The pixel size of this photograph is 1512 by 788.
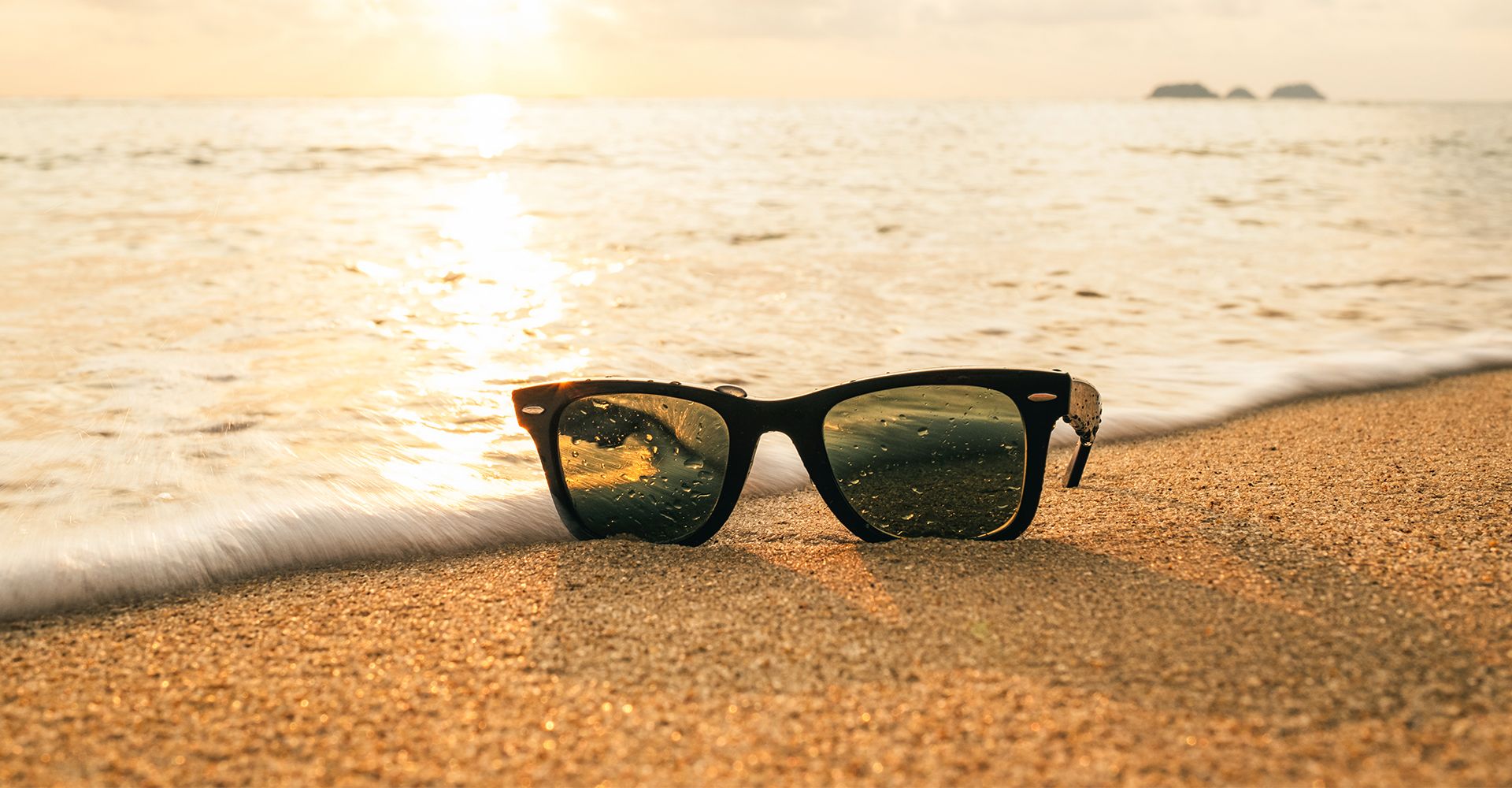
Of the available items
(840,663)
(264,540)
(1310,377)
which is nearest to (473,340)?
(264,540)

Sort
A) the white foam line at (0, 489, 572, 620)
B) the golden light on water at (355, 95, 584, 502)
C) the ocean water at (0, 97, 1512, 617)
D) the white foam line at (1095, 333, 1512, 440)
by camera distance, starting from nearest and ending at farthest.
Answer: the white foam line at (0, 489, 572, 620)
the ocean water at (0, 97, 1512, 617)
the golden light on water at (355, 95, 584, 502)
the white foam line at (1095, 333, 1512, 440)

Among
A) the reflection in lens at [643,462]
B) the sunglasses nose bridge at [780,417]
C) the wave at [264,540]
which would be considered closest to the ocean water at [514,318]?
the wave at [264,540]

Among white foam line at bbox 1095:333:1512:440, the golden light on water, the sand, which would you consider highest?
the golden light on water

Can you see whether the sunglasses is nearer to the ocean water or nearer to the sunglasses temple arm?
the sunglasses temple arm

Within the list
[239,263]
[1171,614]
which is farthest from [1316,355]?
[239,263]

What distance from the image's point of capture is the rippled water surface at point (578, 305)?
2.58 meters

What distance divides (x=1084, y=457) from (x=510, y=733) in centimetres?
125

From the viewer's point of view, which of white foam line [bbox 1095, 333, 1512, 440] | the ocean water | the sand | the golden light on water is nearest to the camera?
the sand

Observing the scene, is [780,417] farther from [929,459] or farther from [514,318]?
[514,318]

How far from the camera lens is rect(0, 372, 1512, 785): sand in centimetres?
114

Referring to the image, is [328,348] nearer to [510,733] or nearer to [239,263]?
[239,263]

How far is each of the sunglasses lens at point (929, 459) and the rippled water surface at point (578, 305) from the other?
925 mm

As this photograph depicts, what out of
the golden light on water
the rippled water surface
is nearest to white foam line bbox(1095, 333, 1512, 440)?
the rippled water surface

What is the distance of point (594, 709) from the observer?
4.14 feet
